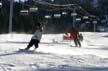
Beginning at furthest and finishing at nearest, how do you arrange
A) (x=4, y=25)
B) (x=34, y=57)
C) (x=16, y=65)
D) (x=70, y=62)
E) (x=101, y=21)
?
1. (x=101, y=21)
2. (x=4, y=25)
3. (x=34, y=57)
4. (x=70, y=62)
5. (x=16, y=65)

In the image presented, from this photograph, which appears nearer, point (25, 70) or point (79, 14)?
point (25, 70)

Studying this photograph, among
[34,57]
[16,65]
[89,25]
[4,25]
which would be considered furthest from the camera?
[89,25]

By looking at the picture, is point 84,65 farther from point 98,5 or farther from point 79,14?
point 98,5

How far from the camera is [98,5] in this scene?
122000 mm

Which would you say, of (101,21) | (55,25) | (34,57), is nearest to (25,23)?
(55,25)

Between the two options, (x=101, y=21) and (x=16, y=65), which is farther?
(x=101, y=21)

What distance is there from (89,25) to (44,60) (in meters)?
96.1

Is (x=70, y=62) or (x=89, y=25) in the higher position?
(x=70, y=62)

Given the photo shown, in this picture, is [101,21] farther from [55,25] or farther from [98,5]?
[55,25]

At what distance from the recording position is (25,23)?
94812 mm

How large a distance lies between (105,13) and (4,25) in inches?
1755

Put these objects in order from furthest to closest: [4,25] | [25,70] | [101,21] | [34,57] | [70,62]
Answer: [101,21]
[4,25]
[34,57]
[70,62]
[25,70]

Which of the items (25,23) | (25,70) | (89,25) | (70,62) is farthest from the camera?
(89,25)

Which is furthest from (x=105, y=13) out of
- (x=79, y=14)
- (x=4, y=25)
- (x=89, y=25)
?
(x=4, y=25)
